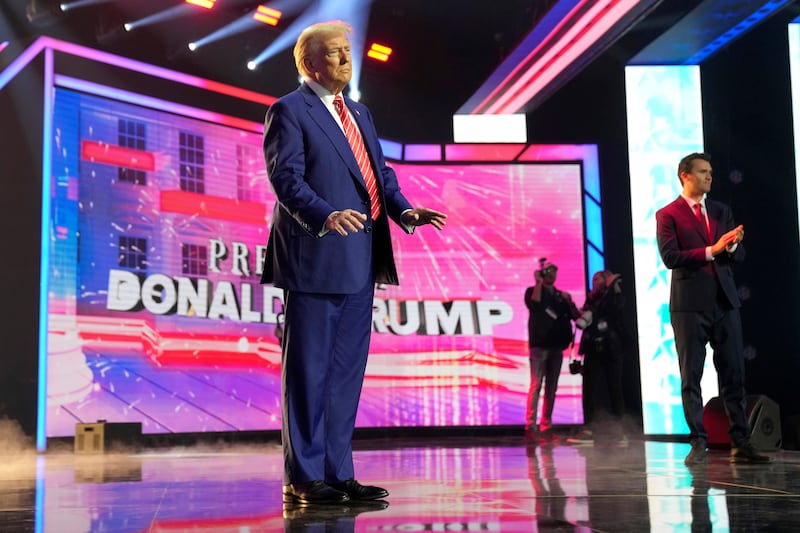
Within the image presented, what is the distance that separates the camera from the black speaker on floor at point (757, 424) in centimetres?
543

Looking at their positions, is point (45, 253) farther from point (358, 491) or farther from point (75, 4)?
point (358, 491)

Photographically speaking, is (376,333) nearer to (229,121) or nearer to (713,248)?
(229,121)

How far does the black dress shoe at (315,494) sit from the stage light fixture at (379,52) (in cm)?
697

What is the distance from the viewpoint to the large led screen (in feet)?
22.5

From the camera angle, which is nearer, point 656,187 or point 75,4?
point 75,4

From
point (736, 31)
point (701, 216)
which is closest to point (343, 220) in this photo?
point (701, 216)

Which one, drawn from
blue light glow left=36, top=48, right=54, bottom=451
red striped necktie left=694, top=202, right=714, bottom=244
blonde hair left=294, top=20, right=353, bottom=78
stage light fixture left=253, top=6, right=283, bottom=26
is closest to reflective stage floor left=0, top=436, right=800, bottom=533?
red striped necktie left=694, top=202, right=714, bottom=244

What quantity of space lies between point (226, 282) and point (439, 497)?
5.45 meters

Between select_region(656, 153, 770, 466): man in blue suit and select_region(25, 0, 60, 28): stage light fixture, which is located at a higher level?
select_region(25, 0, 60, 28): stage light fixture

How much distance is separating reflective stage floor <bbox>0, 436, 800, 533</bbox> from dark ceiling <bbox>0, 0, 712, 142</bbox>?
382 cm

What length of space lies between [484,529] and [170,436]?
5844mm

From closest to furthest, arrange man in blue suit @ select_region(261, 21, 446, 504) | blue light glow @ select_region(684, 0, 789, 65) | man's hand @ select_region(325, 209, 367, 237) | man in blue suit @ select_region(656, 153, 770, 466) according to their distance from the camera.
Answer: man's hand @ select_region(325, 209, 367, 237)
man in blue suit @ select_region(261, 21, 446, 504)
man in blue suit @ select_region(656, 153, 770, 466)
blue light glow @ select_region(684, 0, 789, 65)

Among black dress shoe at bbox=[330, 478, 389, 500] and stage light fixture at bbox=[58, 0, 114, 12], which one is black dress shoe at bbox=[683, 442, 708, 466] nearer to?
black dress shoe at bbox=[330, 478, 389, 500]

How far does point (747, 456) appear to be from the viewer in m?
4.11
